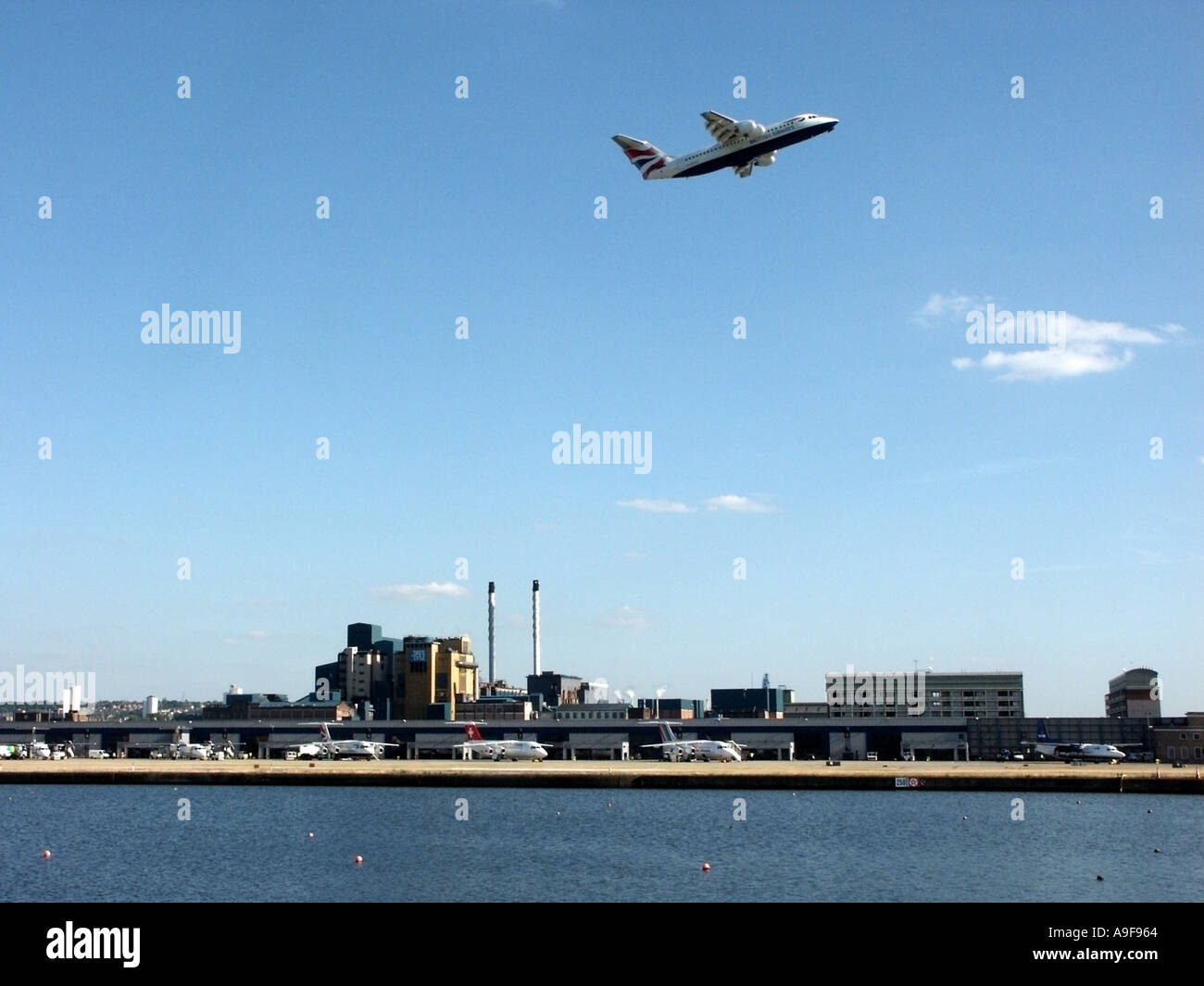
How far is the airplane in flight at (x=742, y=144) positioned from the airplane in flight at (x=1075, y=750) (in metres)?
104

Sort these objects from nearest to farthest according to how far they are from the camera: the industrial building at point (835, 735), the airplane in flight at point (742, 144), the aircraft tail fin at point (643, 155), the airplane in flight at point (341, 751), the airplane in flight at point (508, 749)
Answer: the airplane in flight at point (742, 144) → the aircraft tail fin at point (643, 155) → the airplane in flight at point (508, 749) → the industrial building at point (835, 735) → the airplane in flight at point (341, 751)

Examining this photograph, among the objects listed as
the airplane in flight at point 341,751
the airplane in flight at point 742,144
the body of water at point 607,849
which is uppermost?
the airplane in flight at point 742,144

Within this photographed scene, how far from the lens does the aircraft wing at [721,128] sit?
103525 millimetres

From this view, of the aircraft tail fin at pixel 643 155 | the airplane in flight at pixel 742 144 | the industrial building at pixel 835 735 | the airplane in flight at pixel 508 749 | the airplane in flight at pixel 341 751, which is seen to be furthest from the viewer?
the airplane in flight at pixel 341 751

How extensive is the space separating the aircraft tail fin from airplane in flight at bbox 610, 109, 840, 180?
2.16m

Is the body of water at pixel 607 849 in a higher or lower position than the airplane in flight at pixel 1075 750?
higher

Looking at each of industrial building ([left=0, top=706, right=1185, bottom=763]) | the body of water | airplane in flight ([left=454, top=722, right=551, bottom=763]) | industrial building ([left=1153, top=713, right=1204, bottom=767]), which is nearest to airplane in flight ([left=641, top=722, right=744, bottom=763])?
industrial building ([left=0, top=706, right=1185, bottom=763])

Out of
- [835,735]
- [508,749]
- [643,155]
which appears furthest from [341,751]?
[643,155]

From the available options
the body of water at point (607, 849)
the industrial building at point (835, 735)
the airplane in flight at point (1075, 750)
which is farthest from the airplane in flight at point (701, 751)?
the body of water at point (607, 849)

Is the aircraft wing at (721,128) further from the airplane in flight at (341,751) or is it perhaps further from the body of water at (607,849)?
the airplane in flight at (341,751)

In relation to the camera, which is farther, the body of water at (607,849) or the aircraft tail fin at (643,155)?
the aircraft tail fin at (643,155)

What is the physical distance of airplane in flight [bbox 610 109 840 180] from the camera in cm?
10000

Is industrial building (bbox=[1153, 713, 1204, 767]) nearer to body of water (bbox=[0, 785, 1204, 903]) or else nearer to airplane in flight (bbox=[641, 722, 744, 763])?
body of water (bbox=[0, 785, 1204, 903])
